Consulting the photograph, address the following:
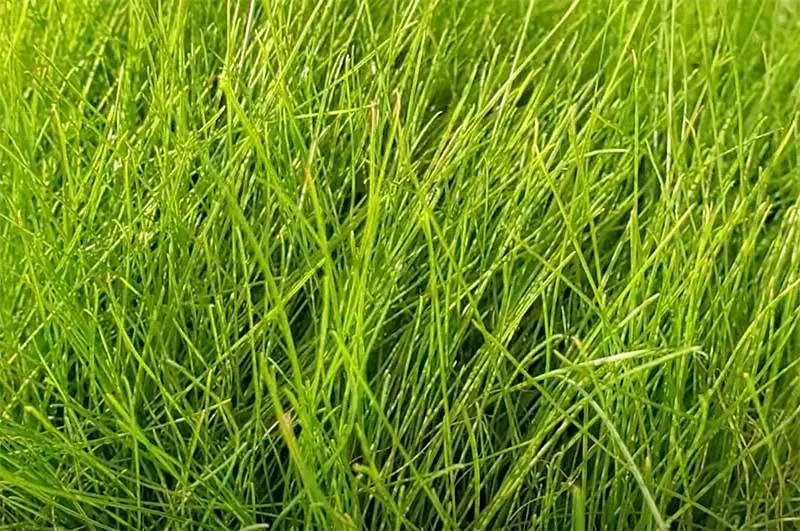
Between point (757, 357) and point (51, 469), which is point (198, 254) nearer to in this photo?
point (51, 469)

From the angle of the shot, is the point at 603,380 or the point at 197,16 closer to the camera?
the point at 603,380

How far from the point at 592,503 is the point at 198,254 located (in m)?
0.32

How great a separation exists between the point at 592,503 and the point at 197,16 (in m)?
0.57

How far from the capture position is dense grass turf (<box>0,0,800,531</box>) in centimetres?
60

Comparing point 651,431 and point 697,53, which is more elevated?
point 697,53

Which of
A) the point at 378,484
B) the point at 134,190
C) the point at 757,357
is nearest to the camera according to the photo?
the point at 378,484

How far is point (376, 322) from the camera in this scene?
2.16 ft

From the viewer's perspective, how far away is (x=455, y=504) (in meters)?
0.62

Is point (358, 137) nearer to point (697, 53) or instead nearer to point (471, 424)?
point (471, 424)

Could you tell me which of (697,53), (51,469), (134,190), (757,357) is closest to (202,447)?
(51,469)

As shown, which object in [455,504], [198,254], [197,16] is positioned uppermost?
[197,16]

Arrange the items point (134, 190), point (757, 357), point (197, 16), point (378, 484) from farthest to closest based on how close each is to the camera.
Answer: point (197, 16) < point (134, 190) < point (757, 357) < point (378, 484)

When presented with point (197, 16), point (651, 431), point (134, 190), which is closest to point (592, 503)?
point (651, 431)

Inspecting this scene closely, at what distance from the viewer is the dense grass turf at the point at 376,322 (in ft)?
1.96
